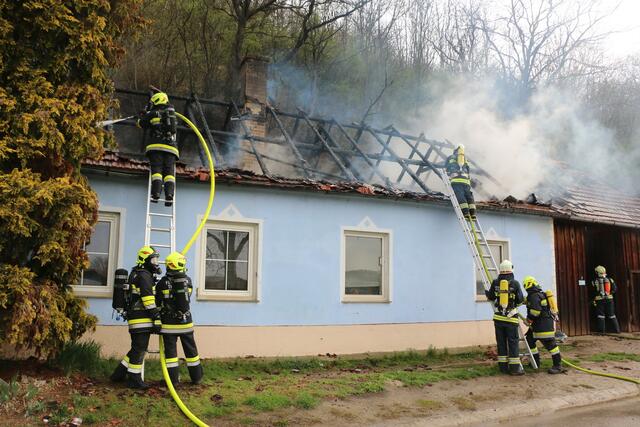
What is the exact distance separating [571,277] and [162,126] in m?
9.89

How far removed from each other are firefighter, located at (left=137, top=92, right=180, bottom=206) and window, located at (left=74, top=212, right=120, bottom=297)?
831mm

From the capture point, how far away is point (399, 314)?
984 centimetres

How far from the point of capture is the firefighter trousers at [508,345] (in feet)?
27.2

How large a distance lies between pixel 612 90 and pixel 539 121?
11562mm

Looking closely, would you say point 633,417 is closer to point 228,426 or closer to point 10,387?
point 228,426

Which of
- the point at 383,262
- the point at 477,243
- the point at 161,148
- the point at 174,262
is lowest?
the point at 174,262

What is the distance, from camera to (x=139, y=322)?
629 centimetres

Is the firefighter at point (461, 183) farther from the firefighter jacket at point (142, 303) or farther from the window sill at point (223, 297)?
the firefighter jacket at point (142, 303)

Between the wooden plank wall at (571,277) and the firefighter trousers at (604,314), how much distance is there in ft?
1.52

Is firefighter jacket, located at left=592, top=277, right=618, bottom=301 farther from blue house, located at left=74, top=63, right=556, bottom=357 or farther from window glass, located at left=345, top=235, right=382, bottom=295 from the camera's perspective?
window glass, located at left=345, top=235, right=382, bottom=295

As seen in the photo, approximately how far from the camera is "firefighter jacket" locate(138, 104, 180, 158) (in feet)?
25.5

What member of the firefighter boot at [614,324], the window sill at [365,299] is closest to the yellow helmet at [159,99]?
the window sill at [365,299]

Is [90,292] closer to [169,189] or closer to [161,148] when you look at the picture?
[169,189]

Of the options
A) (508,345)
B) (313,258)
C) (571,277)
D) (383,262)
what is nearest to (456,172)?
(383,262)
